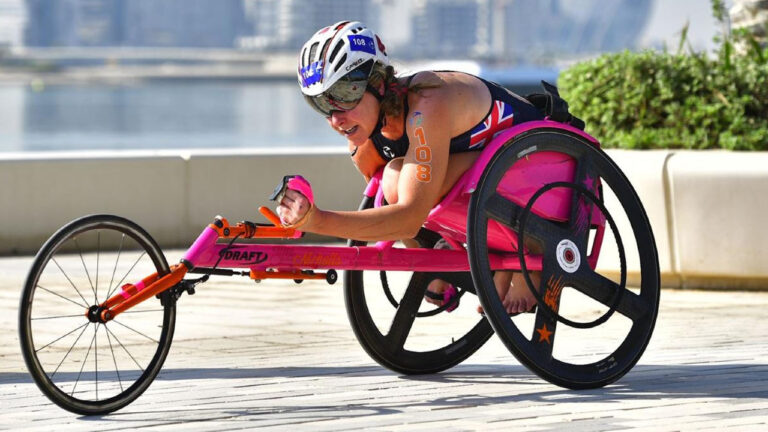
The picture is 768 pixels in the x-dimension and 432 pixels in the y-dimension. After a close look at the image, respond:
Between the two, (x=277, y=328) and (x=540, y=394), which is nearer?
(x=540, y=394)

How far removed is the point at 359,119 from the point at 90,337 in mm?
2360

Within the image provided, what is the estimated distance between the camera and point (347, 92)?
201 inches

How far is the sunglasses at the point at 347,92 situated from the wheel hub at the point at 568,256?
0.93m

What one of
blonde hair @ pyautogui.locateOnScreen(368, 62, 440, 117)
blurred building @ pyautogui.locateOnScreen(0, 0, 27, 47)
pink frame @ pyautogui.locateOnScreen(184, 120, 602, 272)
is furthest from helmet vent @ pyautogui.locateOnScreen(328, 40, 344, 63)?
blurred building @ pyautogui.locateOnScreen(0, 0, 27, 47)

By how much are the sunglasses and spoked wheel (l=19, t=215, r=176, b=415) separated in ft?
2.51

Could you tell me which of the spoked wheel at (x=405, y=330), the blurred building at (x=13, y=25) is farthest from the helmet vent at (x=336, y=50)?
the blurred building at (x=13, y=25)

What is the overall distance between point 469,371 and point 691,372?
857 mm

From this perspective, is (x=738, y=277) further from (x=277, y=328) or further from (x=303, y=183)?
(x=303, y=183)

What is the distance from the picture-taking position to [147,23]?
198375mm

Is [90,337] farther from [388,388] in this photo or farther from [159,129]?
[159,129]

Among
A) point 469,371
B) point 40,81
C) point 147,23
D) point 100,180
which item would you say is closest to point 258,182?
point 100,180

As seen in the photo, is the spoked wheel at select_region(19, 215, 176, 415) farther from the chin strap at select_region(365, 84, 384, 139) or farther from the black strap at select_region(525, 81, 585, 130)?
the black strap at select_region(525, 81, 585, 130)

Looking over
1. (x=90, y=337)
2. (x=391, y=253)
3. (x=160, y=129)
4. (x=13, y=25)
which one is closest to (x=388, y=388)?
(x=391, y=253)

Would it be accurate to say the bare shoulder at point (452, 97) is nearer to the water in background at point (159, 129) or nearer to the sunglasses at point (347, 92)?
the sunglasses at point (347, 92)
